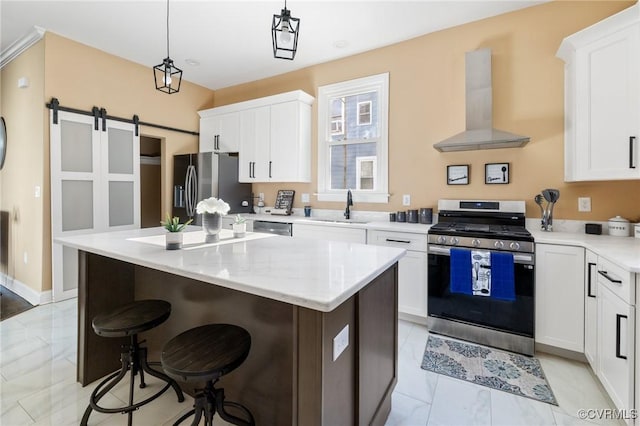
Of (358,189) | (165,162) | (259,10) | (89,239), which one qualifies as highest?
(259,10)

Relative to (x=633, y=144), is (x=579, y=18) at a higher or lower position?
higher

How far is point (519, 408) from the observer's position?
1.83 m

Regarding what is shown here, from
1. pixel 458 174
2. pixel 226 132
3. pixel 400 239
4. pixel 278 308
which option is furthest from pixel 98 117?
pixel 458 174

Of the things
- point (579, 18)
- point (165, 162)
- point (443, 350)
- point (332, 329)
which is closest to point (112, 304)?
point (332, 329)

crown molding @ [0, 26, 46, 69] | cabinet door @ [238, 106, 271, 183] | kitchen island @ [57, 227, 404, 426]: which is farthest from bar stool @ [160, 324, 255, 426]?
crown molding @ [0, 26, 46, 69]

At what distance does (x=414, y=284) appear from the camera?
2893 mm

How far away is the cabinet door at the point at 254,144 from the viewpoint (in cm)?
425

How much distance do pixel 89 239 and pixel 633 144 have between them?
3803mm

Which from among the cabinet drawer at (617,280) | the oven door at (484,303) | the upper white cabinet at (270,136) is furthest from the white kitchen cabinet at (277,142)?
the cabinet drawer at (617,280)

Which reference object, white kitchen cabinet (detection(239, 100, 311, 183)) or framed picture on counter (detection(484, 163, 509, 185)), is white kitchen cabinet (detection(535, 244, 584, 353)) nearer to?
framed picture on counter (detection(484, 163, 509, 185))

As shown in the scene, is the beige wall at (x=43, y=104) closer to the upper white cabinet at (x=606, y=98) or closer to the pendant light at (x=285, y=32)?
the pendant light at (x=285, y=32)

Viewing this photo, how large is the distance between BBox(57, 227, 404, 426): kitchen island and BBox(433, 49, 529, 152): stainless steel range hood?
1703 mm

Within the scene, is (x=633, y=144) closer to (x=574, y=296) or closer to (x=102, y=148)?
(x=574, y=296)

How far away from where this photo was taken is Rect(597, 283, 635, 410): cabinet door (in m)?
1.59
